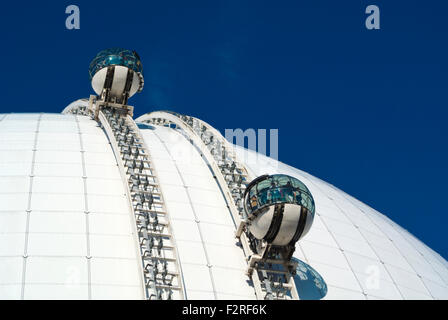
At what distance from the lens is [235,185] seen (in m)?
37.9

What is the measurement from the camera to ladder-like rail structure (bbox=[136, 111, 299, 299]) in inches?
1252

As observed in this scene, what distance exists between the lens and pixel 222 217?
119ft

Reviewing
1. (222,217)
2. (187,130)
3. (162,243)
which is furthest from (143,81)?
(162,243)

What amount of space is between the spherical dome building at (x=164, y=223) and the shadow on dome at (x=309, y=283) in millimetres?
73

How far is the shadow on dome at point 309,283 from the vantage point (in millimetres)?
33406

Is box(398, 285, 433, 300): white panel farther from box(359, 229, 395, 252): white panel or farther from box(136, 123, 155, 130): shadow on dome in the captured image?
box(136, 123, 155, 130): shadow on dome

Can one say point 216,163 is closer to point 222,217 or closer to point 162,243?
point 222,217

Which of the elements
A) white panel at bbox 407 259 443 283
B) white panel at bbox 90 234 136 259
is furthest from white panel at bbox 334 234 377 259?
white panel at bbox 90 234 136 259

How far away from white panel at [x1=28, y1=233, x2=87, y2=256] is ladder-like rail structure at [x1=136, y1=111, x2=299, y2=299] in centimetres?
742

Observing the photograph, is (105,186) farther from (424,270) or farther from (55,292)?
(424,270)

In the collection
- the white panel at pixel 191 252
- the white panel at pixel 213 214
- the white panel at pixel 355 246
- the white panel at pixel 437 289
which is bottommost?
the white panel at pixel 437 289

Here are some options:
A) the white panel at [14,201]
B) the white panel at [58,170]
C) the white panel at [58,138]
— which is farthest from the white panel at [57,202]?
the white panel at [58,138]

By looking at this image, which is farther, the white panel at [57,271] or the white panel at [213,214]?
the white panel at [213,214]

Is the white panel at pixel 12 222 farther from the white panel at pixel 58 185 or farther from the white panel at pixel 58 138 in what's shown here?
the white panel at pixel 58 138
